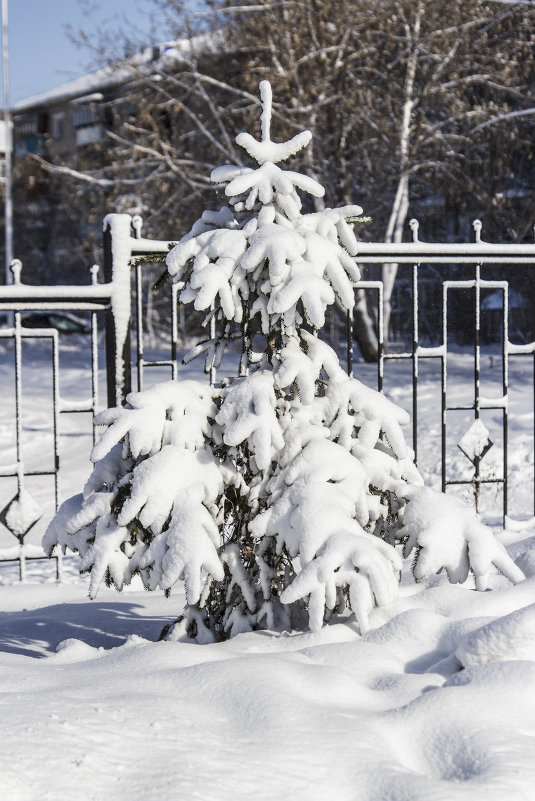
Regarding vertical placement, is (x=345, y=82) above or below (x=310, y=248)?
above

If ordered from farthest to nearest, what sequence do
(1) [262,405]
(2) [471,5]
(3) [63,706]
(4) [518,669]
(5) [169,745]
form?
(2) [471,5], (1) [262,405], (4) [518,669], (3) [63,706], (5) [169,745]

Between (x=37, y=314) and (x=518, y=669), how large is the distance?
28443 millimetres

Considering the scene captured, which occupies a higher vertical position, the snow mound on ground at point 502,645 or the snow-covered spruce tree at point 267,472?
the snow-covered spruce tree at point 267,472

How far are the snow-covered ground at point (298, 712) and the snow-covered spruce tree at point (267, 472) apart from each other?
176mm

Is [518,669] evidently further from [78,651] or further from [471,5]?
[471,5]

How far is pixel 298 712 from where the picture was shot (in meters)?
Result: 2.13

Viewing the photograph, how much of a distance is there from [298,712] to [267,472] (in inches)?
40.4

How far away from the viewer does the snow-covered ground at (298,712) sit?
1810 millimetres

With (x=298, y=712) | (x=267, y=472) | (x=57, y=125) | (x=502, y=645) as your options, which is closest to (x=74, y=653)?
(x=267, y=472)

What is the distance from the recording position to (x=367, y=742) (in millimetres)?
2018

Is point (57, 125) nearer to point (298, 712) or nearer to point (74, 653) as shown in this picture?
point (74, 653)

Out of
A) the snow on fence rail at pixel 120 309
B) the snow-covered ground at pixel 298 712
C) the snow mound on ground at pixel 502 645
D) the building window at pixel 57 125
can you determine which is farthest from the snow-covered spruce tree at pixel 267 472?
the building window at pixel 57 125

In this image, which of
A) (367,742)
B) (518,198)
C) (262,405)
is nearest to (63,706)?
(367,742)

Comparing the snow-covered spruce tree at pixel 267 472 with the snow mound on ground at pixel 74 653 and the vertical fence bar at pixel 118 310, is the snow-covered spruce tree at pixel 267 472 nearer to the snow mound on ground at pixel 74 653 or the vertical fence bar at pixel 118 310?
the snow mound on ground at pixel 74 653
